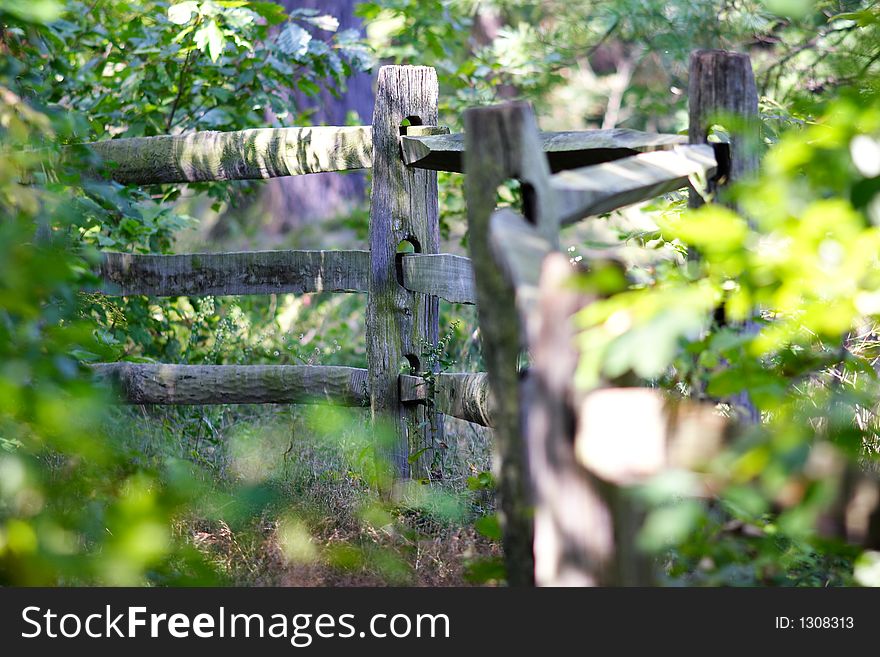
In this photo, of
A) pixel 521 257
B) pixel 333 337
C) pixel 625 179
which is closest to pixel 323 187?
pixel 333 337

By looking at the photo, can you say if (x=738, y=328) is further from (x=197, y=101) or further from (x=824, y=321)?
(x=197, y=101)

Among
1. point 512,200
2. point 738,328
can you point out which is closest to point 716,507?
point 738,328

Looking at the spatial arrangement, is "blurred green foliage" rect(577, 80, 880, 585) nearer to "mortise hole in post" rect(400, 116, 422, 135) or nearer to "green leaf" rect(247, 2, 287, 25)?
"mortise hole in post" rect(400, 116, 422, 135)

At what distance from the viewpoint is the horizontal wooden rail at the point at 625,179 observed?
1789 millimetres

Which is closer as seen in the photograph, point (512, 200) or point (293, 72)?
point (293, 72)

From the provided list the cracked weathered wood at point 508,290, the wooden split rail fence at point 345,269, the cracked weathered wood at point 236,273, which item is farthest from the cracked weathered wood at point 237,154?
the cracked weathered wood at point 508,290

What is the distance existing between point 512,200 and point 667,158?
3524 millimetres

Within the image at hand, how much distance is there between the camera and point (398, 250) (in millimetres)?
3742

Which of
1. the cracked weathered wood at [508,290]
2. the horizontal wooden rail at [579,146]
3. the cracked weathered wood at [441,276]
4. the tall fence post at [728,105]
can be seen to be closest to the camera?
the cracked weathered wood at [508,290]

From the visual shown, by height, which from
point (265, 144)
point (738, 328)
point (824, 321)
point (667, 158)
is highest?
point (265, 144)

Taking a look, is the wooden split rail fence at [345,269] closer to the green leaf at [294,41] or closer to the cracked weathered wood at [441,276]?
the cracked weathered wood at [441,276]

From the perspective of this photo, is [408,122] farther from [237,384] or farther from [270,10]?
[270,10]

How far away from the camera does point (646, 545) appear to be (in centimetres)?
132

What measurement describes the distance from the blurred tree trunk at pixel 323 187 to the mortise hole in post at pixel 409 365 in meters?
6.58
